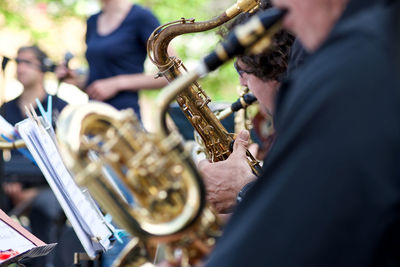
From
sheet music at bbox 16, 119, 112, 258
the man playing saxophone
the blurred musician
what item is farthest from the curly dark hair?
the blurred musician

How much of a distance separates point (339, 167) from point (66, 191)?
134cm

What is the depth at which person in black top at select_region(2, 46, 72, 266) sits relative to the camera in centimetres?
481

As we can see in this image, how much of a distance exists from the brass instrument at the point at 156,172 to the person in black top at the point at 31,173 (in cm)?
293

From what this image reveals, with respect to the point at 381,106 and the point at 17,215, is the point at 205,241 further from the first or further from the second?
the point at 17,215

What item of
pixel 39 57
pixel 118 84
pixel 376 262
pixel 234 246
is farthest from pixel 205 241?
pixel 39 57

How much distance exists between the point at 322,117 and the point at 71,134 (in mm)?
654

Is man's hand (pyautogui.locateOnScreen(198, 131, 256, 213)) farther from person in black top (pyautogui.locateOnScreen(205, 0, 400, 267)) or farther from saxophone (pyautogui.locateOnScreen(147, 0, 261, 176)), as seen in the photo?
person in black top (pyautogui.locateOnScreen(205, 0, 400, 267))

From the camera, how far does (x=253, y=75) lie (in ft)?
8.54

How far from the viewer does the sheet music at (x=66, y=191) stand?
2178 millimetres

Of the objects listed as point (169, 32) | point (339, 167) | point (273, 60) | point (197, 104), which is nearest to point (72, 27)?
point (169, 32)

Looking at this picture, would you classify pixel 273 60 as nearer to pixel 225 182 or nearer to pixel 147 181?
pixel 225 182

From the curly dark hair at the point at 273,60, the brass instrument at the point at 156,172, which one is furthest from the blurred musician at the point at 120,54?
the brass instrument at the point at 156,172

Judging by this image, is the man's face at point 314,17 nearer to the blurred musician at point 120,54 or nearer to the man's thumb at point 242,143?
the man's thumb at point 242,143

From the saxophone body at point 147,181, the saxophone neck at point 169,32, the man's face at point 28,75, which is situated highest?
the man's face at point 28,75
